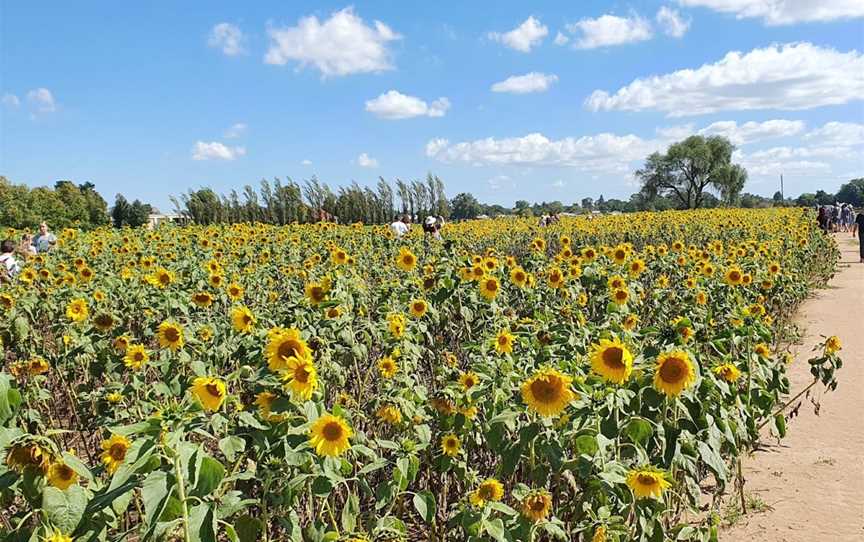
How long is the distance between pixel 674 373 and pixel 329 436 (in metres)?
1.05

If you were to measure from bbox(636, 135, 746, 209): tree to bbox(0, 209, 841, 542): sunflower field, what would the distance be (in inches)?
2379

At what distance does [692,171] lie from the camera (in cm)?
6353

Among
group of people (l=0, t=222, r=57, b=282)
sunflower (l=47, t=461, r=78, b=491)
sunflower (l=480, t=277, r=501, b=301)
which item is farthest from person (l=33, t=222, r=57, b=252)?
sunflower (l=47, t=461, r=78, b=491)

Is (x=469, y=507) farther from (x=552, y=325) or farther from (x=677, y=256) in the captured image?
(x=677, y=256)

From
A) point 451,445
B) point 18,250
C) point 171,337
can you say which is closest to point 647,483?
point 451,445

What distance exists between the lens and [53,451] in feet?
4.75

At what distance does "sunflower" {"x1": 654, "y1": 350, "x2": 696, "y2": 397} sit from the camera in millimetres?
2158

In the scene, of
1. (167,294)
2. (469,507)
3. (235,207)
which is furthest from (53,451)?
(235,207)

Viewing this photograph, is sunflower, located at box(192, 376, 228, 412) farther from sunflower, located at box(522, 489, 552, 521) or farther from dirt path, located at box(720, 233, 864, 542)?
dirt path, located at box(720, 233, 864, 542)

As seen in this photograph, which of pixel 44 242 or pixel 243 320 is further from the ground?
pixel 44 242

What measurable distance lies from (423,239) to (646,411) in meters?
8.05

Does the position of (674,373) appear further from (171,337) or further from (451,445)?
(171,337)

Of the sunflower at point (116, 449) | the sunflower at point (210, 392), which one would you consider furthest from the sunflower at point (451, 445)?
the sunflower at point (116, 449)

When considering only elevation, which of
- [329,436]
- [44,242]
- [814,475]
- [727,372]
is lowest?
[814,475]
